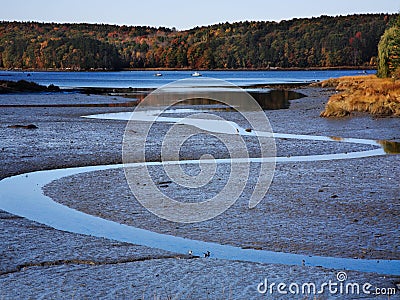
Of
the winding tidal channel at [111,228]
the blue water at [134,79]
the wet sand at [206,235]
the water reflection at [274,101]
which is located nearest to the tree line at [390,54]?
the water reflection at [274,101]

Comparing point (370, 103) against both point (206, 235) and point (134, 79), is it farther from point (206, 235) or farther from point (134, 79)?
point (134, 79)

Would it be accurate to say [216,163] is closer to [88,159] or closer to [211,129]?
[88,159]

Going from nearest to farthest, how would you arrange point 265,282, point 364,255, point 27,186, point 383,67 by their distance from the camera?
point 265,282 → point 364,255 → point 27,186 → point 383,67

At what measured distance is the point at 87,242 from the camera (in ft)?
32.5

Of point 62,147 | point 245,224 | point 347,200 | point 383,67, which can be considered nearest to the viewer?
point 245,224

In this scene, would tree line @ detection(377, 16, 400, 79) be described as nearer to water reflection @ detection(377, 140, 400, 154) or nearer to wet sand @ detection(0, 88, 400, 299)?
water reflection @ detection(377, 140, 400, 154)

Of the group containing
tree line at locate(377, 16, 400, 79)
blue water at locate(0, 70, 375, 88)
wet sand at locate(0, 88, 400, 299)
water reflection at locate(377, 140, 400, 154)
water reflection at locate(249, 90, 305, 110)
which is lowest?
blue water at locate(0, 70, 375, 88)

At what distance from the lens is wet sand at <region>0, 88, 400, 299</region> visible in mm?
8016

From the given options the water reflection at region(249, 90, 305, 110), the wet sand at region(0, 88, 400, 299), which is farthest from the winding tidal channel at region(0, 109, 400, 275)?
the water reflection at region(249, 90, 305, 110)

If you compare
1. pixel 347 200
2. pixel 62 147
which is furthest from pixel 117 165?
pixel 347 200

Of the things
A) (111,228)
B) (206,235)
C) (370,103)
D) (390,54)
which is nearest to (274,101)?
(390,54)

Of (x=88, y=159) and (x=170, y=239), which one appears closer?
(x=170, y=239)

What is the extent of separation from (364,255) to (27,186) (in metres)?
8.05

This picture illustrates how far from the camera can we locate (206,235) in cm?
1048
